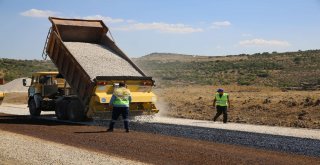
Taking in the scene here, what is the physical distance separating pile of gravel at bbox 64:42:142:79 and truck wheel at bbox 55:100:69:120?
68.4 inches

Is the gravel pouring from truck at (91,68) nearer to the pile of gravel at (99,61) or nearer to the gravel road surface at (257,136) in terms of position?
the pile of gravel at (99,61)

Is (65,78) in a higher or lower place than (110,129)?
higher

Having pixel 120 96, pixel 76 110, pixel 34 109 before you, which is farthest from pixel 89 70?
pixel 34 109

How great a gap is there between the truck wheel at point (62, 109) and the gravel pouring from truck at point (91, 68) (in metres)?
0.04

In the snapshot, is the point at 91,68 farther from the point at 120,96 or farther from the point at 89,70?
the point at 120,96

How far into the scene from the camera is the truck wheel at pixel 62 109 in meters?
17.8

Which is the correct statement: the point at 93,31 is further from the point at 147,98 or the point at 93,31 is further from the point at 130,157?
the point at 130,157

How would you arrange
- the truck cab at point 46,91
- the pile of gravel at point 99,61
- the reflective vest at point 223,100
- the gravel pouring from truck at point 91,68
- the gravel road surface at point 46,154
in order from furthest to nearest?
the truck cab at point 46,91
the reflective vest at point 223,100
the pile of gravel at point 99,61
the gravel pouring from truck at point 91,68
the gravel road surface at point 46,154

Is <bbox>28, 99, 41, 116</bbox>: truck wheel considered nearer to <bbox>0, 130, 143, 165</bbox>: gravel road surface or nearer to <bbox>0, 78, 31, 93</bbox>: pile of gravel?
<bbox>0, 130, 143, 165</bbox>: gravel road surface

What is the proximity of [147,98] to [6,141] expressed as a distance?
19.3 feet

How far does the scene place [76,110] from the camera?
1714cm

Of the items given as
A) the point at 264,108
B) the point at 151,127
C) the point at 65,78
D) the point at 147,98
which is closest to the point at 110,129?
the point at 151,127

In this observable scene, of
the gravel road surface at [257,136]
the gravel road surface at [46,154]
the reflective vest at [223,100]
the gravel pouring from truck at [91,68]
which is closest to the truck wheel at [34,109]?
the gravel pouring from truck at [91,68]

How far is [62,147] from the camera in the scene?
36.1 feet
